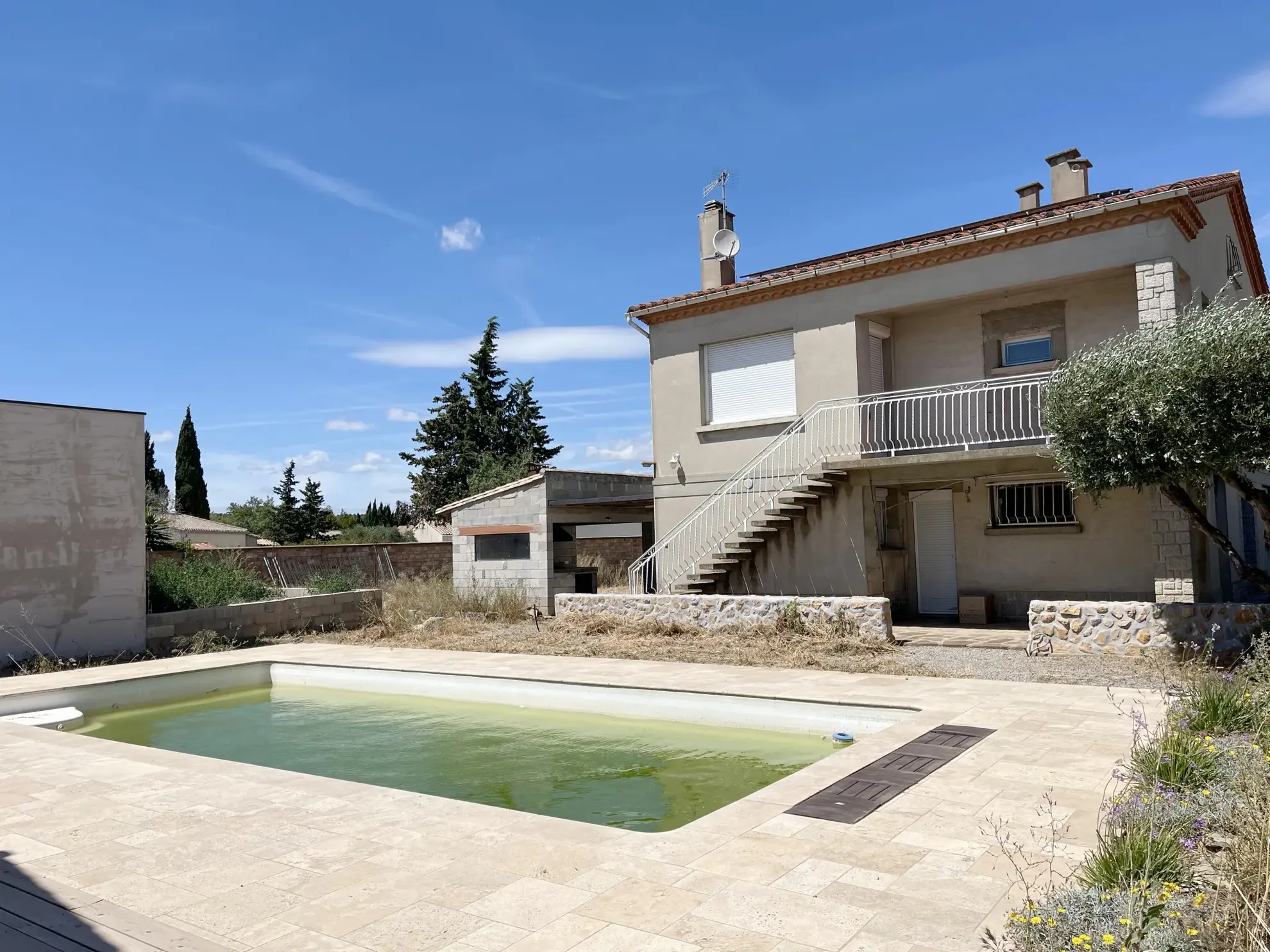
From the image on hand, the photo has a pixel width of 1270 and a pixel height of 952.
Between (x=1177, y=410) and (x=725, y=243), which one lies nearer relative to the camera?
(x=1177, y=410)

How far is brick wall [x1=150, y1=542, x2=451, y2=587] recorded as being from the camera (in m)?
24.7

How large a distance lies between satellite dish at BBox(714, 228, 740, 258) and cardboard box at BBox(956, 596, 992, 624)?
7.95 metres

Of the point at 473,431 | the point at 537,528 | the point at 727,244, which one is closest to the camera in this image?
the point at 727,244

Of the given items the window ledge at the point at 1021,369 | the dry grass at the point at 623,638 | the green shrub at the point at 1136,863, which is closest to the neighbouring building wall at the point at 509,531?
the dry grass at the point at 623,638

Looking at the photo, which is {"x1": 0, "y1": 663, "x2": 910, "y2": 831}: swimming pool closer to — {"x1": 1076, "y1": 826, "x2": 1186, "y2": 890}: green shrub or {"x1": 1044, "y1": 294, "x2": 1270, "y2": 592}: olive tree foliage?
{"x1": 1076, "y1": 826, "x2": 1186, "y2": 890}: green shrub

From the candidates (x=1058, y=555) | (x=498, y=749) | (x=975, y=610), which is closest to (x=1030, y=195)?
(x=1058, y=555)

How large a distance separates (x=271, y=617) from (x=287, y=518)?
30.1 metres

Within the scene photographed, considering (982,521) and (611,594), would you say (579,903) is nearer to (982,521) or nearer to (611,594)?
(611,594)

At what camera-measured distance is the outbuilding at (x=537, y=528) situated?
18438mm

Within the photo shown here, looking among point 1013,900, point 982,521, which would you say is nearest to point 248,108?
point 982,521

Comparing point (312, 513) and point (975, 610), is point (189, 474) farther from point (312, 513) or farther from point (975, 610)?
point (975, 610)

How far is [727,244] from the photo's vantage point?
57.4 ft

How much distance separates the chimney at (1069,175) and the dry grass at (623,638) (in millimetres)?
9212

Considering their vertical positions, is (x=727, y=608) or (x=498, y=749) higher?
(x=727, y=608)
